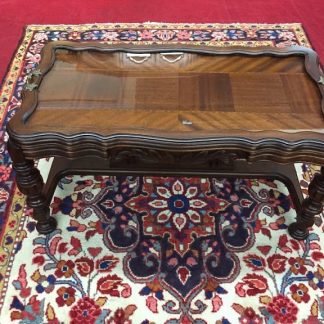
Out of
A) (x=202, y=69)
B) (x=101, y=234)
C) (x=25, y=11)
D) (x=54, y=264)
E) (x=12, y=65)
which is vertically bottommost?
(x=54, y=264)

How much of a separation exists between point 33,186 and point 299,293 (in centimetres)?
90

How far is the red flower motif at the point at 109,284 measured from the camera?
1198 mm

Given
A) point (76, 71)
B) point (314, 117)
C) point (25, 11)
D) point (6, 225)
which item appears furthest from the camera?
point (25, 11)

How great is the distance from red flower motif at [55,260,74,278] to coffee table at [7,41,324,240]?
14 centimetres

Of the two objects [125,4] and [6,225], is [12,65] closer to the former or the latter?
[125,4]

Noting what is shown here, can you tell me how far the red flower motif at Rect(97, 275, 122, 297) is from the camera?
120 cm

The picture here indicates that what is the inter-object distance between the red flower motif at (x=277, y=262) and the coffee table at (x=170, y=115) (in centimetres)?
10

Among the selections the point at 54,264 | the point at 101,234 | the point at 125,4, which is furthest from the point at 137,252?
the point at 125,4

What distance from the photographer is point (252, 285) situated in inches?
47.8

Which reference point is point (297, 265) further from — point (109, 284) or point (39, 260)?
point (39, 260)

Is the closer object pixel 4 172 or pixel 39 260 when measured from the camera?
pixel 39 260

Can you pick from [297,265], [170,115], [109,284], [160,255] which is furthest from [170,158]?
[297,265]

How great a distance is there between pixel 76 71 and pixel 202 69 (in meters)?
0.42

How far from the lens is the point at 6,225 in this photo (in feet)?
4.47
